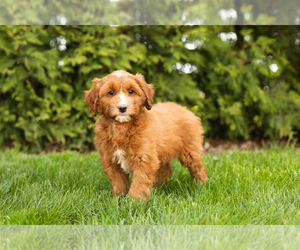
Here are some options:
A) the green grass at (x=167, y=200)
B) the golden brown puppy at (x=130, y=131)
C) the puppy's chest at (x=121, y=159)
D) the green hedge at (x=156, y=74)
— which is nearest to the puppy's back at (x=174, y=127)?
the golden brown puppy at (x=130, y=131)

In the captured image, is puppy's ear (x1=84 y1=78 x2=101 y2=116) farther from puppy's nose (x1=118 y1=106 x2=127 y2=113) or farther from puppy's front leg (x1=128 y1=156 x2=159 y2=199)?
puppy's front leg (x1=128 y1=156 x2=159 y2=199)

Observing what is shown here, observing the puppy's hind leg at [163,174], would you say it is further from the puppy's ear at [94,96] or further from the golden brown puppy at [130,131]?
the puppy's ear at [94,96]

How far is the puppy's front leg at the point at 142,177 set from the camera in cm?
255

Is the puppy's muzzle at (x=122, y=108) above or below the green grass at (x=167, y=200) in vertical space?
above

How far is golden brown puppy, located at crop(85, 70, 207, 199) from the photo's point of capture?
100 inches

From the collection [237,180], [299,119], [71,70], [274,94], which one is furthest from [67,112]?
[299,119]

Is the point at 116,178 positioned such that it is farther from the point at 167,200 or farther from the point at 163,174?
the point at 163,174

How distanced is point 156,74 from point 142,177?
132 inches

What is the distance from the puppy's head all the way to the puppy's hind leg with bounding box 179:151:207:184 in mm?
846

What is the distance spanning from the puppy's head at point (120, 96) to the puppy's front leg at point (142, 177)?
41 cm

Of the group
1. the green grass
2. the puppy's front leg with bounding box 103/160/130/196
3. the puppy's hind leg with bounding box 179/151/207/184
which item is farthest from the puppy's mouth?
the puppy's hind leg with bounding box 179/151/207/184

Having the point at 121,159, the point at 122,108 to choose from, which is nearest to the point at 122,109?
the point at 122,108

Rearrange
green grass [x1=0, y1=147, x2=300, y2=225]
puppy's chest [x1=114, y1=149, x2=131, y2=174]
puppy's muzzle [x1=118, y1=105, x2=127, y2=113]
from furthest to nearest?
puppy's chest [x1=114, y1=149, x2=131, y2=174], puppy's muzzle [x1=118, y1=105, x2=127, y2=113], green grass [x1=0, y1=147, x2=300, y2=225]

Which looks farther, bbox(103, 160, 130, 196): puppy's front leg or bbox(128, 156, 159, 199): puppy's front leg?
bbox(103, 160, 130, 196): puppy's front leg
